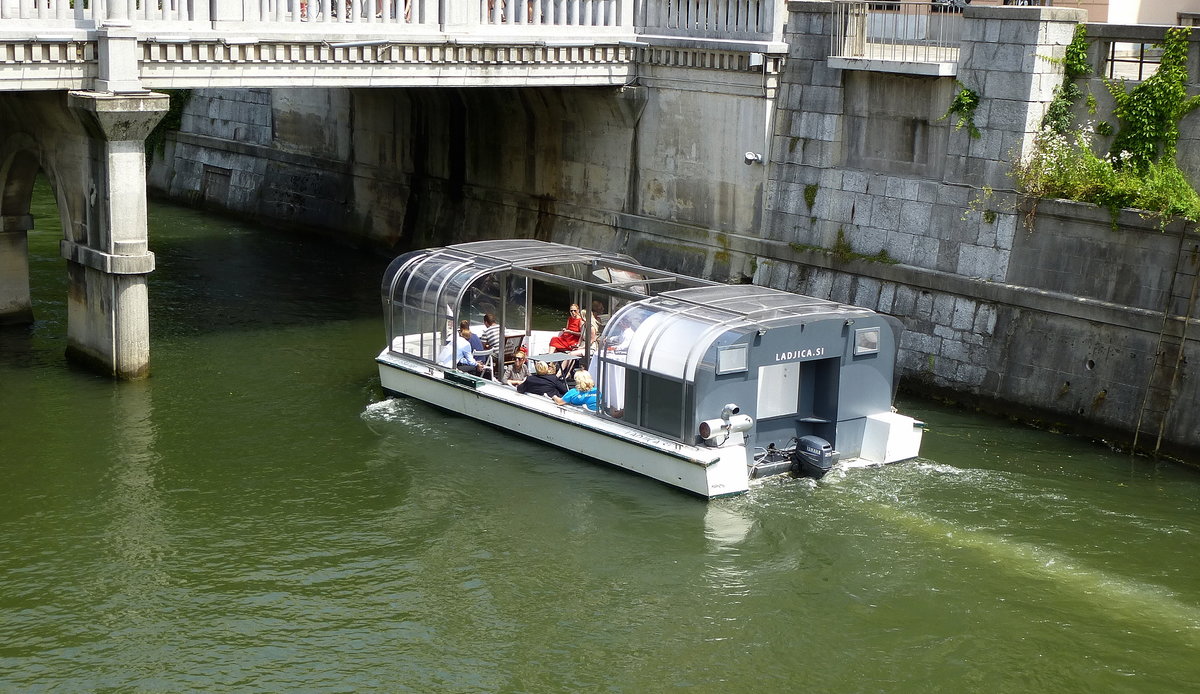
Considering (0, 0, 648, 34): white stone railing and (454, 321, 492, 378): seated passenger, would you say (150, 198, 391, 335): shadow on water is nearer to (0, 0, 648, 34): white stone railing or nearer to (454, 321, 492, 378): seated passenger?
(0, 0, 648, 34): white stone railing

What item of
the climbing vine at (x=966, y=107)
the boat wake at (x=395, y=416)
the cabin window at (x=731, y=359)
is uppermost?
the climbing vine at (x=966, y=107)

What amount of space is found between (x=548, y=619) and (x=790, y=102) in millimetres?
11694

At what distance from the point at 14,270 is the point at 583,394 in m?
9.99

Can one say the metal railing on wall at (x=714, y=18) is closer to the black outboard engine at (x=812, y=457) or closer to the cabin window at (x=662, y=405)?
the cabin window at (x=662, y=405)

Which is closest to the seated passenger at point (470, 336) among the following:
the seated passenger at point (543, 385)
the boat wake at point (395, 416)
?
the boat wake at point (395, 416)

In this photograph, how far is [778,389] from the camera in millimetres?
17609

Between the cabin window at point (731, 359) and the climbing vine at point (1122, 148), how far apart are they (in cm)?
549

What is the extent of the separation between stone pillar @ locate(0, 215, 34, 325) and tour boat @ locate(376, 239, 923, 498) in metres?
6.99

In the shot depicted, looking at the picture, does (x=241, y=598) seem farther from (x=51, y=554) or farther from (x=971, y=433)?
(x=971, y=433)

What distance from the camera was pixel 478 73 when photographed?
23.5 meters

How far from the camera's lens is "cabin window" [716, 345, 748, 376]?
54.7 ft

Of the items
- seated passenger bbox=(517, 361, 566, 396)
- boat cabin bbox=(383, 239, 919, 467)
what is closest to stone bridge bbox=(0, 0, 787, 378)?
boat cabin bbox=(383, 239, 919, 467)

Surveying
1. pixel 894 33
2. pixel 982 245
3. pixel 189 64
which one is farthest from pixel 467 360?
pixel 894 33

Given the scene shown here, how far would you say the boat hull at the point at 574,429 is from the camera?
54.5 ft
